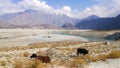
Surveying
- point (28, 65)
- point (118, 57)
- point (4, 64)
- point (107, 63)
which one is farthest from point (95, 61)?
point (4, 64)

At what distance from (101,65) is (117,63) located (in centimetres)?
128

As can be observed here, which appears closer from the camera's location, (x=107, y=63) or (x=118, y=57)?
(x=107, y=63)

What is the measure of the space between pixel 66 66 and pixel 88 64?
5.75ft

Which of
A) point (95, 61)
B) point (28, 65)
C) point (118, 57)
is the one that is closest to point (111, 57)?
point (118, 57)

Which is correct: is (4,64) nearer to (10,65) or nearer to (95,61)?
(10,65)

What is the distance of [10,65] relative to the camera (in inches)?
744

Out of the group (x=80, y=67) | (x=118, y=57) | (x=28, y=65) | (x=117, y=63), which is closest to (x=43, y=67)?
(x=28, y=65)

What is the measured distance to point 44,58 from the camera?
66.0 feet

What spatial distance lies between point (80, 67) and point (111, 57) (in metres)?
4.65

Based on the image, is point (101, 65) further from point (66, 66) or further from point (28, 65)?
point (28, 65)

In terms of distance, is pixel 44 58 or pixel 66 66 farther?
pixel 44 58

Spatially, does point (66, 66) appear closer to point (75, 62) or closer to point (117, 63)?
point (75, 62)

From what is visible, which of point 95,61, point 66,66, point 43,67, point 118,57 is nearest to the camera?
point 43,67

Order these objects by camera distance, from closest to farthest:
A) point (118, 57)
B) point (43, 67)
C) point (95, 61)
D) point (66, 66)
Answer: point (43, 67) < point (66, 66) < point (95, 61) < point (118, 57)
